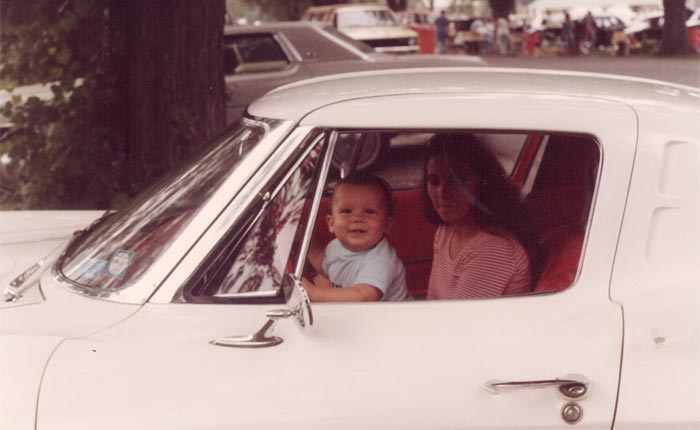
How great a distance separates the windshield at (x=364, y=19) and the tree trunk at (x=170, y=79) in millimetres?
17149

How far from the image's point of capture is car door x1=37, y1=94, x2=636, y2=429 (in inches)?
90.3

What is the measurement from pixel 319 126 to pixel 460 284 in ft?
2.06

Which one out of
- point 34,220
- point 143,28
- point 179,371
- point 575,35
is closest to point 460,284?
point 179,371

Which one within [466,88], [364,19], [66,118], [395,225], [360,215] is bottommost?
[364,19]

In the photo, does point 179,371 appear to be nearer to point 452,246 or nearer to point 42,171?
point 452,246

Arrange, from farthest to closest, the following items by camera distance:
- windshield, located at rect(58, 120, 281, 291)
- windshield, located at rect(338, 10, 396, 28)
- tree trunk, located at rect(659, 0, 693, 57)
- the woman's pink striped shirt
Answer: tree trunk, located at rect(659, 0, 693, 57) → windshield, located at rect(338, 10, 396, 28) → the woman's pink striped shirt → windshield, located at rect(58, 120, 281, 291)

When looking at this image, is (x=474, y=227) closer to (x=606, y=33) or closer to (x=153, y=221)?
(x=153, y=221)

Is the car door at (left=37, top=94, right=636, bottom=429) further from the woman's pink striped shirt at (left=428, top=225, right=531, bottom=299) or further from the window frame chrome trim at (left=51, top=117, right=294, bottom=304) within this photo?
the woman's pink striped shirt at (left=428, top=225, right=531, bottom=299)

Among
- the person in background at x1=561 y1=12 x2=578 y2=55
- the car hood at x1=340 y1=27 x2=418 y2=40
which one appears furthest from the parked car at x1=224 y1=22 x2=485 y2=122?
the person in background at x1=561 y1=12 x2=578 y2=55

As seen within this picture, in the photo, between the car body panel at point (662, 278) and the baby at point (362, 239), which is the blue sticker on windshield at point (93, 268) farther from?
the car body panel at point (662, 278)

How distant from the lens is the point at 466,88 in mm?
2658

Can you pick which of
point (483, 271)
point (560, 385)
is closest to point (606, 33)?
point (483, 271)

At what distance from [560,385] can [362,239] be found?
31.0 inches

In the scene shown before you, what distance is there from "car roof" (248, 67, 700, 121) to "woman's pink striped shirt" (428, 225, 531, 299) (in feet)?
1.47
